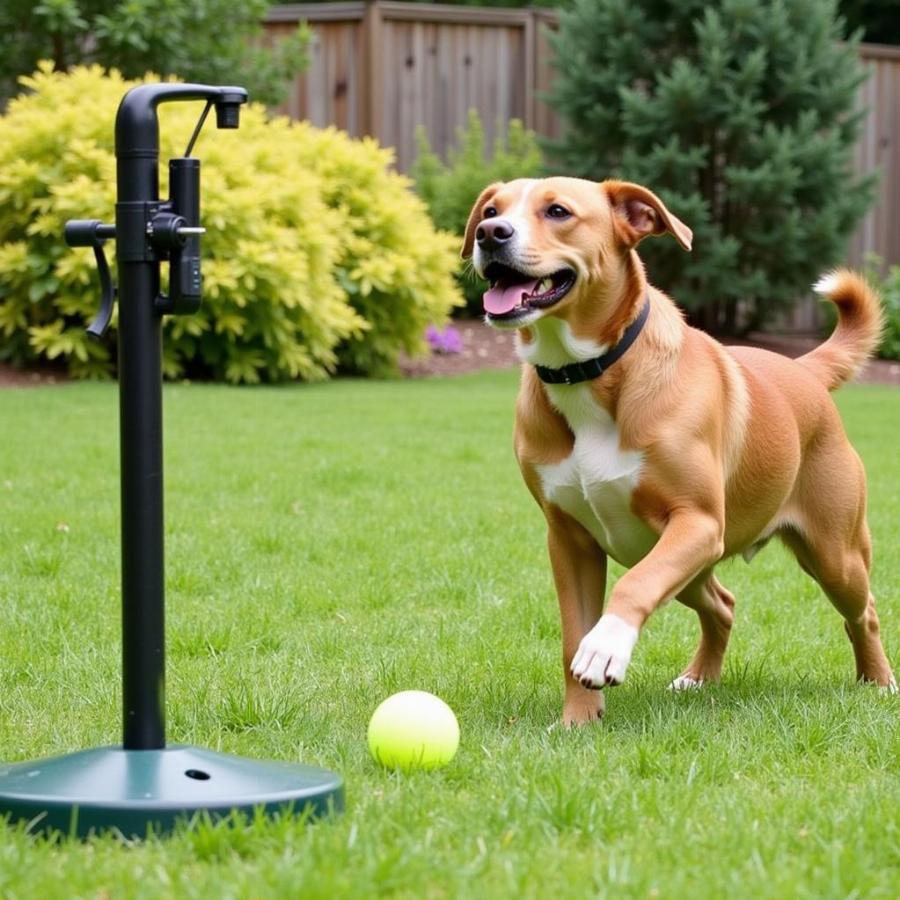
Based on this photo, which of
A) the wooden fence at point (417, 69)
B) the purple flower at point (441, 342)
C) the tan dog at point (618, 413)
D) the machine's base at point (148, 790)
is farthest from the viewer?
the wooden fence at point (417, 69)

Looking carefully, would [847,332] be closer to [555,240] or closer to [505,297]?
[555,240]

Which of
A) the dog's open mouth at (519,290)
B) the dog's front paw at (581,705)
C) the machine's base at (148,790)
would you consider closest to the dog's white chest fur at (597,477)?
the dog's open mouth at (519,290)

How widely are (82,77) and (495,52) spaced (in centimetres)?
573

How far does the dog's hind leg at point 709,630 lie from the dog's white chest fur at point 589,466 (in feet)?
1.86

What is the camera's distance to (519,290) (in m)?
4.12

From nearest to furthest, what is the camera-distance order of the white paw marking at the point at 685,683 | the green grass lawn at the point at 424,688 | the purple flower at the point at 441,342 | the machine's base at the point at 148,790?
the green grass lawn at the point at 424,688, the machine's base at the point at 148,790, the white paw marking at the point at 685,683, the purple flower at the point at 441,342

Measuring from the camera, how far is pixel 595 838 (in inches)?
114

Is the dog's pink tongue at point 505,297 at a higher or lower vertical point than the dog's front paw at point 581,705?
higher

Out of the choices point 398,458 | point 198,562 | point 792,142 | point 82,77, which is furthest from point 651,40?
point 198,562

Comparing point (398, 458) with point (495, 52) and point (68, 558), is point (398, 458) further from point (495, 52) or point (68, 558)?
point (495, 52)

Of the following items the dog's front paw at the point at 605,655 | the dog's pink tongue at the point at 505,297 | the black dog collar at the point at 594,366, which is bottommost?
the dog's front paw at the point at 605,655

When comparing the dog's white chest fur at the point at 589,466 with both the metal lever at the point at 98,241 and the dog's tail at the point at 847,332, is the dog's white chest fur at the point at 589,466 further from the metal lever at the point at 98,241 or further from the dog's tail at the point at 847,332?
the metal lever at the point at 98,241

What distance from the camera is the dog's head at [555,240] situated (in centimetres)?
408

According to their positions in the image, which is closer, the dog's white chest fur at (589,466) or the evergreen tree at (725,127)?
the dog's white chest fur at (589,466)
